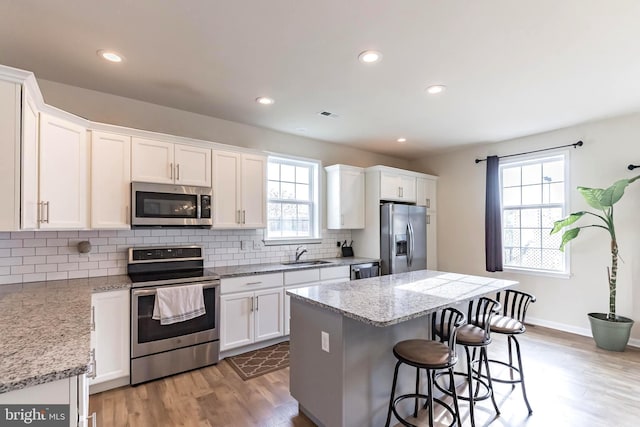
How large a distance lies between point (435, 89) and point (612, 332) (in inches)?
132

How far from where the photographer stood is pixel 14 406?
1007mm

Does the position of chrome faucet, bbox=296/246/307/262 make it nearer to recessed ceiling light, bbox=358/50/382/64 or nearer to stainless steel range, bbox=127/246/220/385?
stainless steel range, bbox=127/246/220/385

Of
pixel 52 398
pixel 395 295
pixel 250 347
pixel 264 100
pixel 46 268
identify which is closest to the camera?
pixel 52 398

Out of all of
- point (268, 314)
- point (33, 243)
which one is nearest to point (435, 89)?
point (268, 314)

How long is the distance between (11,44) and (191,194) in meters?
1.68

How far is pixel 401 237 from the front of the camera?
4.70 metres

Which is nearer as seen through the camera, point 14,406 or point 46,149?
point 14,406

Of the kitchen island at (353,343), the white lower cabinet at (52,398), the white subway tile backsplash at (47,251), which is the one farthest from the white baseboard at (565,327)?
the white subway tile backsplash at (47,251)

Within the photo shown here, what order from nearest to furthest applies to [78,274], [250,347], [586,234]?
[78,274]
[250,347]
[586,234]

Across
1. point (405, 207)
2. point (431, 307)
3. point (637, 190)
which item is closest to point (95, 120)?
point (431, 307)

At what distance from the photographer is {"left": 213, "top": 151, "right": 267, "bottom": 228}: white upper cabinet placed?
3432 millimetres

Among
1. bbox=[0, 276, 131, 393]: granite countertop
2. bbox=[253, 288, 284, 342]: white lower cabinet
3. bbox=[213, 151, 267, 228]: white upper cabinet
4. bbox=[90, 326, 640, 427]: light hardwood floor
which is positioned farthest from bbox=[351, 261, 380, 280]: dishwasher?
bbox=[0, 276, 131, 393]: granite countertop

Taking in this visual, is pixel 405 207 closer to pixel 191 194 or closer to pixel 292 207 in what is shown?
pixel 292 207

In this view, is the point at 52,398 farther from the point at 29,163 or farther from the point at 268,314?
the point at 268,314
